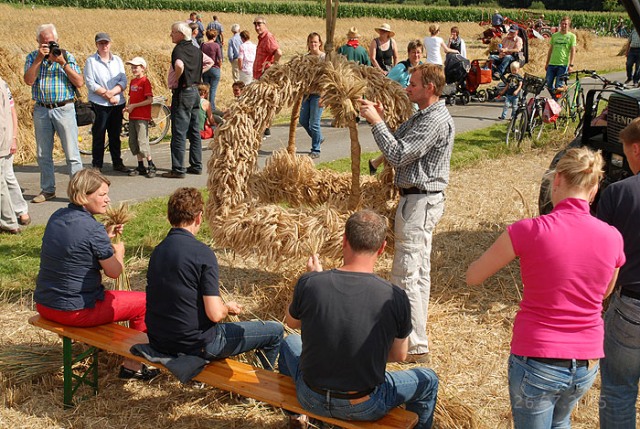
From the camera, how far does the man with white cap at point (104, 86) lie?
9.19 meters

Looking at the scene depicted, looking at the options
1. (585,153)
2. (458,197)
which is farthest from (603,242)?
(458,197)

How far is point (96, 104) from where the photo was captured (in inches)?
369

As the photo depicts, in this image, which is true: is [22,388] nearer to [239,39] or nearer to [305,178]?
[305,178]

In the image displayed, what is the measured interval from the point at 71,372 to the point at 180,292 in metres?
1.04

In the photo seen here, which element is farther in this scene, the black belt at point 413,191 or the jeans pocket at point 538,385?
the black belt at point 413,191

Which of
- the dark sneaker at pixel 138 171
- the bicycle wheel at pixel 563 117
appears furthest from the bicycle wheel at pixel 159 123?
the bicycle wheel at pixel 563 117

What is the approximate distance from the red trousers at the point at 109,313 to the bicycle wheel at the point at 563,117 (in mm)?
9958

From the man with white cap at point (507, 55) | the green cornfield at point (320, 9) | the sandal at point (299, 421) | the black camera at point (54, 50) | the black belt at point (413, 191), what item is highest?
the green cornfield at point (320, 9)

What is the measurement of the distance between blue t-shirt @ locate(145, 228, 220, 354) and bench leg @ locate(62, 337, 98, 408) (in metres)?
0.66

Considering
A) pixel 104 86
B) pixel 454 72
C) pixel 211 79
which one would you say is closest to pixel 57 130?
pixel 104 86

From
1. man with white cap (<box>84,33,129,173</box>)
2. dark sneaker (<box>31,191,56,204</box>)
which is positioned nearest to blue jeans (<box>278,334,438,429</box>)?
dark sneaker (<box>31,191,56,204</box>)

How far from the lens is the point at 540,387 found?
2.97 meters

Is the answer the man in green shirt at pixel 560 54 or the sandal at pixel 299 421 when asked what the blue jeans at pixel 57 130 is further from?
the man in green shirt at pixel 560 54

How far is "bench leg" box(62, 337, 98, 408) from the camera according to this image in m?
4.35
